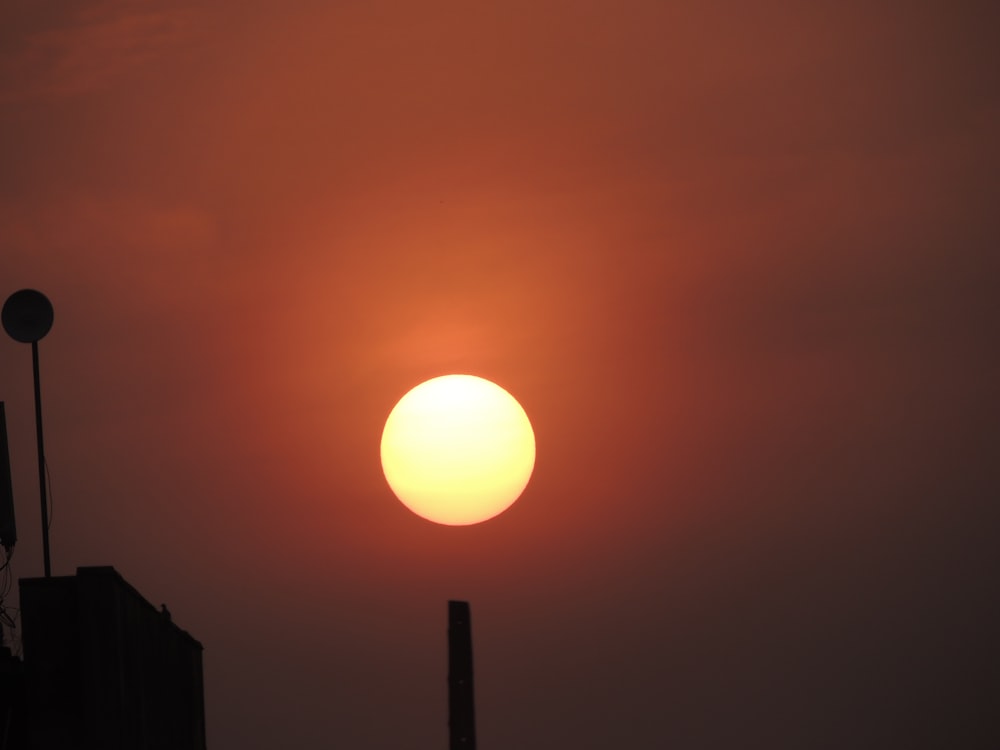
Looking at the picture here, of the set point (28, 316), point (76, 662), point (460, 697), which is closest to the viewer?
point (460, 697)

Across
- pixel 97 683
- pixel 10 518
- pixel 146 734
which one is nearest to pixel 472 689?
pixel 97 683

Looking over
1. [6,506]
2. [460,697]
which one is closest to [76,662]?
[460,697]

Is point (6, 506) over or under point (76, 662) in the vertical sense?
over

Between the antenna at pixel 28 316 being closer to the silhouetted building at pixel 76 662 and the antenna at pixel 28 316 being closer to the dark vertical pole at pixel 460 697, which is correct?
the silhouetted building at pixel 76 662

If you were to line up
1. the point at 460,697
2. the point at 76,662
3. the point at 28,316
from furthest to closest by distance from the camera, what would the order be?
the point at 28,316
the point at 76,662
the point at 460,697

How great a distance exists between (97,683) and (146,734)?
2.88m

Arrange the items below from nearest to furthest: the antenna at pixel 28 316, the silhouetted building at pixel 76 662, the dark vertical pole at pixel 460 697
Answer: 1. the dark vertical pole at pixel 460 697
2. the silhouetted building at pixel 76 662
3. the antenna at pixel 28 316

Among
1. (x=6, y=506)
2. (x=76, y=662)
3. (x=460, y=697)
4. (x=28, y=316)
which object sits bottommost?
(x=76, y=662)

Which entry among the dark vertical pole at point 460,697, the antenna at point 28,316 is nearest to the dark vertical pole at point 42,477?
the antenna at point 28,316

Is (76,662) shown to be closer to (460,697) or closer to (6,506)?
(460,697)

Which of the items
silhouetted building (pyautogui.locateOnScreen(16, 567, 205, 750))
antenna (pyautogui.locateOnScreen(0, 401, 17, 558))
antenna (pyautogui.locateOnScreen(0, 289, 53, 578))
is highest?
antenna (pyautogui.locateOnScreen(0, 289, 53, 578))

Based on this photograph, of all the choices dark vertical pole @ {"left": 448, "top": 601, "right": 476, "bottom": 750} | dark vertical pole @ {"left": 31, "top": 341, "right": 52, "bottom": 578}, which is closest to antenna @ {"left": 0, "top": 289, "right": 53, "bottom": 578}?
dark vertical pole @ {"left": 31, "top": 341, "right": 52, "bottom": 578}

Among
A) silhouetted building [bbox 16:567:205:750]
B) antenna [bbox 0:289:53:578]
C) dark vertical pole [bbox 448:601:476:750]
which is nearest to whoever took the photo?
dark vertical pole [bbox 448:601:476:750]

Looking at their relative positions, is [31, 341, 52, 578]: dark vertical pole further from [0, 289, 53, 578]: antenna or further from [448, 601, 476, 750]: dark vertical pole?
[448, 601, 476, 750]: dark vertical pole
